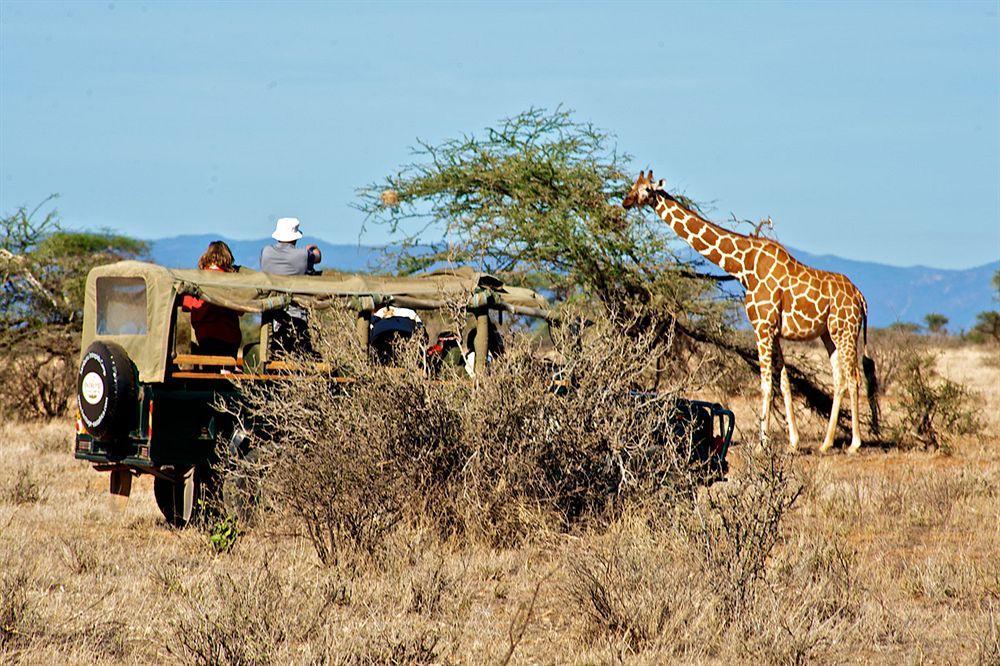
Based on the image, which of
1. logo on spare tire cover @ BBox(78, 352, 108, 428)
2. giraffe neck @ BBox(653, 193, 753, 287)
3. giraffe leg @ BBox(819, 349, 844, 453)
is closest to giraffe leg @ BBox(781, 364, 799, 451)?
giraffe leg @ BBox(819, 349, 844, 453)

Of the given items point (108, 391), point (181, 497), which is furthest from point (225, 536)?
point (181, 497)

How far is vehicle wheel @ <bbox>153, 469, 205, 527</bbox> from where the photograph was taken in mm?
9617

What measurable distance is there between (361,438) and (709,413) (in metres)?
3.39

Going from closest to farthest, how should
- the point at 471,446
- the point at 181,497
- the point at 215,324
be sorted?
1. the point at 471,446
2. the point at 215,324
3. the point at 181,497

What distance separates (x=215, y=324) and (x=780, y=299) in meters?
7.05

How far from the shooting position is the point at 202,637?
5777 mm

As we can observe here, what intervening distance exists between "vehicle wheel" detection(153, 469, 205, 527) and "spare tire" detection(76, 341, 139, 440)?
0.79 metres

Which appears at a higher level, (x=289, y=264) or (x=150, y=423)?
(x=289, y=264)

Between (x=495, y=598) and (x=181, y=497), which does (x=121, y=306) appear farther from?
(x=495, y=598)

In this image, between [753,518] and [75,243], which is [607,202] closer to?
[753,518]

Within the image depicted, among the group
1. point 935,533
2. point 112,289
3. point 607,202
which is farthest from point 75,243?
point 935,533

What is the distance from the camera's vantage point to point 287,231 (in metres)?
10.8

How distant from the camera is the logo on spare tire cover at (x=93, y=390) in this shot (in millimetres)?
8820

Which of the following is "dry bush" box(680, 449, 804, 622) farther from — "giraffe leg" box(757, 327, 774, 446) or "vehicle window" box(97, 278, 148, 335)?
"giraffe leg" box(757, 327, 774, 446)
